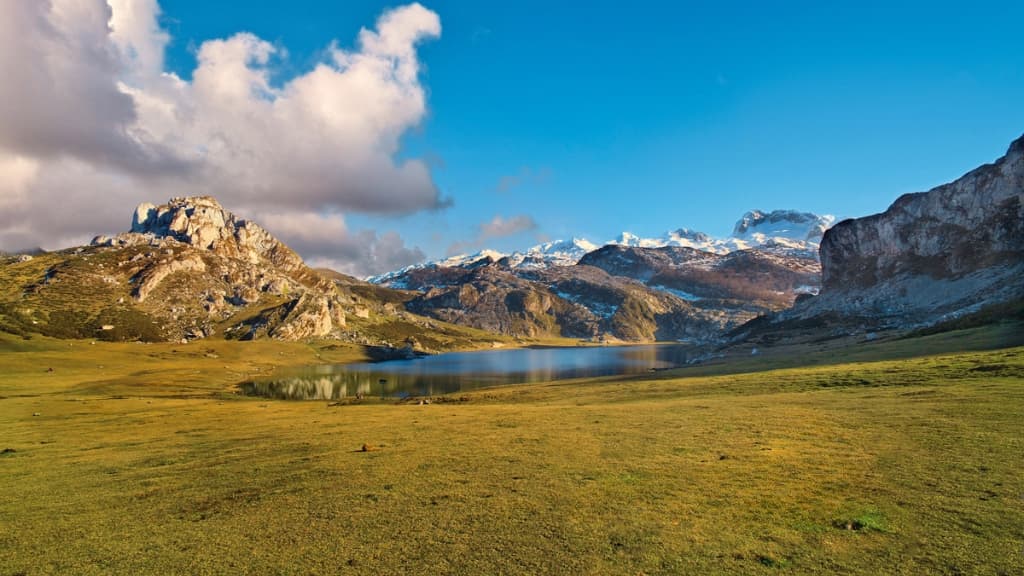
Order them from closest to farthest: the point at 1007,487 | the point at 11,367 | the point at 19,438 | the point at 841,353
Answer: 1. the point at 1007,487
2. the point at 19,438
3. the point at 841,353
4. the point at 11,367

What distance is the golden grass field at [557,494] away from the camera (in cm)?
1271

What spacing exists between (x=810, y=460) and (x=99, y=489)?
29.9m

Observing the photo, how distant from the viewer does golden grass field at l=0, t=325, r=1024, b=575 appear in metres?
12.7

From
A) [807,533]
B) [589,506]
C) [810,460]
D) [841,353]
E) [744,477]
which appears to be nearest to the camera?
[807,533]

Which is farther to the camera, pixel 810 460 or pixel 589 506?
pixel 810 460

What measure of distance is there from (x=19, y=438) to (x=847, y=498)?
51934mm

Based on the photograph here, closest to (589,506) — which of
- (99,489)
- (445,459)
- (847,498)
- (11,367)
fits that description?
(847,498)

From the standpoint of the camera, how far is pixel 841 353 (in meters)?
86.7

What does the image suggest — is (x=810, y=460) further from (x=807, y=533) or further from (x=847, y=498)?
(x=807, y=533)

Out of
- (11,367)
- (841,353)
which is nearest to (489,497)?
(841,353)

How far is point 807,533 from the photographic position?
13.6 metres

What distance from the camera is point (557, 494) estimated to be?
58.6 feet

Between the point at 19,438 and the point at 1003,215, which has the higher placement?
the point at 1003,215

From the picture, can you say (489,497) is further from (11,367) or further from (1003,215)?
(1003,215)
